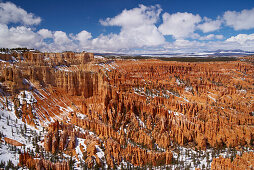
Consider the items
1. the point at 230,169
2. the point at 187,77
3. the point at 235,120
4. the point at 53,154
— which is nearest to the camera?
the point at 230,169

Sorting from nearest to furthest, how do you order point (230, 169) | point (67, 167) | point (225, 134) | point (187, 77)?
point (230, 169) → point (67, 167) → point (225, 134) → point (187, 77)

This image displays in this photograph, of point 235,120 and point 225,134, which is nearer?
point 225,134

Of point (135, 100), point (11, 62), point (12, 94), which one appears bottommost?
point (135, 100)

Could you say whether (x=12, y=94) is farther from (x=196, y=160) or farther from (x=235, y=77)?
(x=235, y=77)

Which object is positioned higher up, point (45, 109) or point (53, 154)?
point (45, 109)

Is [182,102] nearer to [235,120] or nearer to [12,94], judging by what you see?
[235,120]

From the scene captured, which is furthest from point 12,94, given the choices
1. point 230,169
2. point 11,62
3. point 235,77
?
point 235,77
